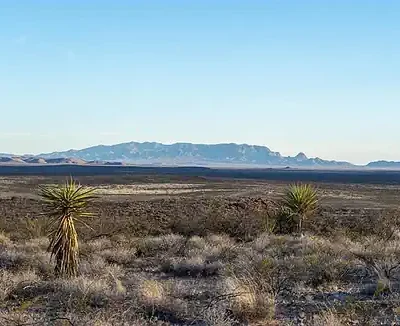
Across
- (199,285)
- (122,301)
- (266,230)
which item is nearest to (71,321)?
(122,301)

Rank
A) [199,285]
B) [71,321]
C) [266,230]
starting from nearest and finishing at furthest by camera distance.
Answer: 1. [71,321]
2. [199,285]
3. [266,230]

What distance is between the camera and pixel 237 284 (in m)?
10.7

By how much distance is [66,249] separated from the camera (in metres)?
13.4

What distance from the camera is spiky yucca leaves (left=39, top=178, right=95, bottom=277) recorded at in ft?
43.7

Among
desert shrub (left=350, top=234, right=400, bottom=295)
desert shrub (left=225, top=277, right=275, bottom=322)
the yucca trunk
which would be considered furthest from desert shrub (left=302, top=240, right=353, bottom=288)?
the yucca trunk

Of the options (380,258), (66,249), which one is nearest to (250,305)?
(66,249)

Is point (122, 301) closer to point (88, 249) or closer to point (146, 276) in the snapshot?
point (146, 276)

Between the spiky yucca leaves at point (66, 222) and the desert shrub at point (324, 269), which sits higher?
the spiky yucca leaves at point (66, 222)

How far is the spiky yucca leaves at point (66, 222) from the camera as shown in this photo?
524 inches

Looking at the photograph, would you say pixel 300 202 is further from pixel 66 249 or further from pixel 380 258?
pixel 66 249

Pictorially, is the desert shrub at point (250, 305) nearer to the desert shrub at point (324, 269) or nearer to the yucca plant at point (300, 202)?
the desert shrub at point (324, 269)

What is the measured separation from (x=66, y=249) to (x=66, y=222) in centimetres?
60

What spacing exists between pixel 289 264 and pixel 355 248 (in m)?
3.74

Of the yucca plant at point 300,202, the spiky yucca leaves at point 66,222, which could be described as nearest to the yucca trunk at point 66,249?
the spiky yucca leaves at point 66,222
